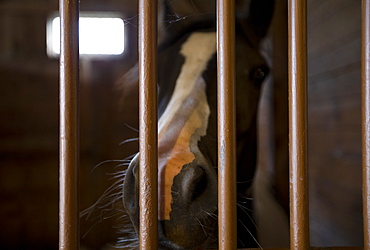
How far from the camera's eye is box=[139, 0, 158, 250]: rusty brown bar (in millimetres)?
390

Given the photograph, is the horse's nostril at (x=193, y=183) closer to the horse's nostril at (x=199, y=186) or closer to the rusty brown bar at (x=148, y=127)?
the horse's nostril at (x=199, y=186)

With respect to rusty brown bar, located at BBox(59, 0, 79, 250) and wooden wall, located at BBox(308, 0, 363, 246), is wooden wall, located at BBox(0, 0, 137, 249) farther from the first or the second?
rusty brown bar, located at BBox(59, 0, 79, 250)

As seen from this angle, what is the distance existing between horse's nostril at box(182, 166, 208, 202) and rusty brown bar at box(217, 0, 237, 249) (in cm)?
17

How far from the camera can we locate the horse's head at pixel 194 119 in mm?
579

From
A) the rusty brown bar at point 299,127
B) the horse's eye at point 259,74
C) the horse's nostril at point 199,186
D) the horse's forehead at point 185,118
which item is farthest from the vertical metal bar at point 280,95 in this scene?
the rusty brown bar at point 299,127

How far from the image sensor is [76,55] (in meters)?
0.39

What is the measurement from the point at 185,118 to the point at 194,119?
20mm

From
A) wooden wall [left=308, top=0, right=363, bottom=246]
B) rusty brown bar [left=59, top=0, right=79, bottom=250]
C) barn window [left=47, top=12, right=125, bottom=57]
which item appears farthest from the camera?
barn window [left=47, top=12, right=125, bottom=57]

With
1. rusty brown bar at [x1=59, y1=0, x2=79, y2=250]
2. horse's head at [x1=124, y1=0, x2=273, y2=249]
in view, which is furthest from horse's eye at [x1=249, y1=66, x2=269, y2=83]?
rusty brown bar at [x1=59, y1=0, x2=79, y2=250]

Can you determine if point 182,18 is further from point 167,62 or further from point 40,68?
point 40,68

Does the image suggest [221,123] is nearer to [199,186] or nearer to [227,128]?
[227,128]

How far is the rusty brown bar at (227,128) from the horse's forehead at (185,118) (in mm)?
177

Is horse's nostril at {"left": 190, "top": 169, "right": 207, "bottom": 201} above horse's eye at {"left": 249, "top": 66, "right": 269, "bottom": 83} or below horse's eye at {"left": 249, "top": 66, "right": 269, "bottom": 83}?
below

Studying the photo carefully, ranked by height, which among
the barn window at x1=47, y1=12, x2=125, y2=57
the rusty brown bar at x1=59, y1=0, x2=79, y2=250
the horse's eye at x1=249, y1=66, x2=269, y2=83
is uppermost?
the barn window at x1=47, y1=12, x2=125, y2=57
